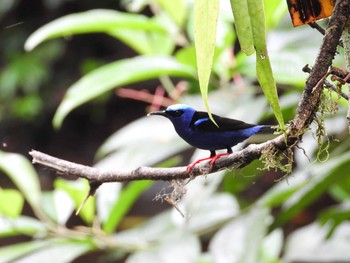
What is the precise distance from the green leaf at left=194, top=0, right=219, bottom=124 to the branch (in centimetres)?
11

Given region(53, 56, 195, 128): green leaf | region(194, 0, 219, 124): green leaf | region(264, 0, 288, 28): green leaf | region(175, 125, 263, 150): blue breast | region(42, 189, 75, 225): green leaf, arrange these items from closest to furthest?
1. region(194, 0, 219, 124): green leaf
2. region(175, 125, 263, 150): blue breast
3. region(264, 0, 288, 28): green leaf
4. region(53, 56, 195, 128): green leaf
5. region(42, 189, 75, 225): green leaf

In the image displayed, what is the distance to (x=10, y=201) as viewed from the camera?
1.69 meters

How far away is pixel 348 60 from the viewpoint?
28.7 inches

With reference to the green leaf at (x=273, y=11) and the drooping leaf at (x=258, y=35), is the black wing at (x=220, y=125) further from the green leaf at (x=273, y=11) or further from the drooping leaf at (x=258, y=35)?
the green leaf at (x=273, y=11)

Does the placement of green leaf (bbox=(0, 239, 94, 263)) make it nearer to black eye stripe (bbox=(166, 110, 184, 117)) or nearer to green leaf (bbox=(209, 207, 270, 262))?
green leaf (bbox=(209, 207, 270, 262))

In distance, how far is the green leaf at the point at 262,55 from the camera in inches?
26.7

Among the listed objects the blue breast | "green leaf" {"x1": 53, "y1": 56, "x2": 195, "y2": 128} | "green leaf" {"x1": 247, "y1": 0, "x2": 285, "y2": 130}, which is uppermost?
"green leaf" {"x1": 247, "y1": 0, "x2": 285, "y2": 130}

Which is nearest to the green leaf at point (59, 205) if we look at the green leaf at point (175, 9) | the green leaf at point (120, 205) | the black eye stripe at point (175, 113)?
the green leaf at point (120, 205)

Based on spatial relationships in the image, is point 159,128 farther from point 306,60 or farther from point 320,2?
point 320,2

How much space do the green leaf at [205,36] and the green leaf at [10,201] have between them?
110cm

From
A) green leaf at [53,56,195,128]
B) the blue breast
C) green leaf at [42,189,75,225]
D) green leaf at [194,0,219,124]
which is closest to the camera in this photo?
green leaf at [194,0,219,124]

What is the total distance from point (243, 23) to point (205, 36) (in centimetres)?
4

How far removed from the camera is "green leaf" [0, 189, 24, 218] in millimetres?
1673

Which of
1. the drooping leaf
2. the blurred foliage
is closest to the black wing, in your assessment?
the drooping leaf
